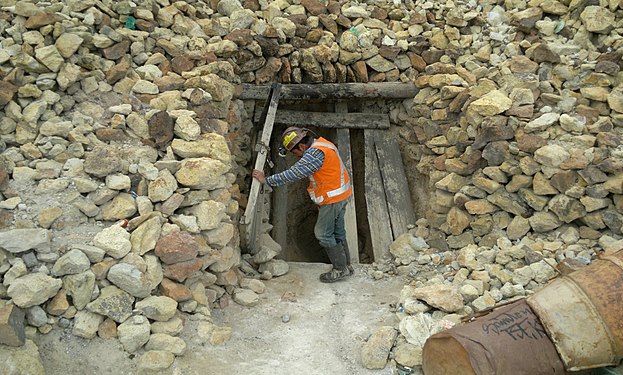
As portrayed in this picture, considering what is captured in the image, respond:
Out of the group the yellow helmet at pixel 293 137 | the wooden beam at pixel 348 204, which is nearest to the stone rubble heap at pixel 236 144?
the wooden beam at pixel 348 204

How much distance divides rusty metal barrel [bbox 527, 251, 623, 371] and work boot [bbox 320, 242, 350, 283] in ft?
7.20

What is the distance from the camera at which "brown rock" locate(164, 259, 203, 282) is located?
3.31 m

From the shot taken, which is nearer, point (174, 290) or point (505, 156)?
point (174, 290)

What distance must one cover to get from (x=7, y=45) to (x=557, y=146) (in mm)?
4502

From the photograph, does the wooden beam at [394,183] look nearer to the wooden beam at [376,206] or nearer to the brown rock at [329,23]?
the wooden beam at [376,206]

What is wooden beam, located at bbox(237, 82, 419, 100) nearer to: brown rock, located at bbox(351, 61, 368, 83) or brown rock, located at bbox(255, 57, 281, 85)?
brown rock, located at bbox(351, 61, 368, 83)

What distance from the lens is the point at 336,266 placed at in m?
4.54

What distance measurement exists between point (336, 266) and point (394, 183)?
4.68 feet

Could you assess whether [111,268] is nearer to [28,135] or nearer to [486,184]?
[28,135]

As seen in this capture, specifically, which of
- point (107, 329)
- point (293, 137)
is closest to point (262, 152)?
point (293, 137)

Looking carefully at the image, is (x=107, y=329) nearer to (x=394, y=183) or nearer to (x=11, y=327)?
(x=11, y=327)

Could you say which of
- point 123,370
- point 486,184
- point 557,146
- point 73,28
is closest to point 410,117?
point 486,184

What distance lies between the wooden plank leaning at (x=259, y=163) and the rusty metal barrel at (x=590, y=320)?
2.54m

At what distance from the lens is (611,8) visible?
4422 millimetres
